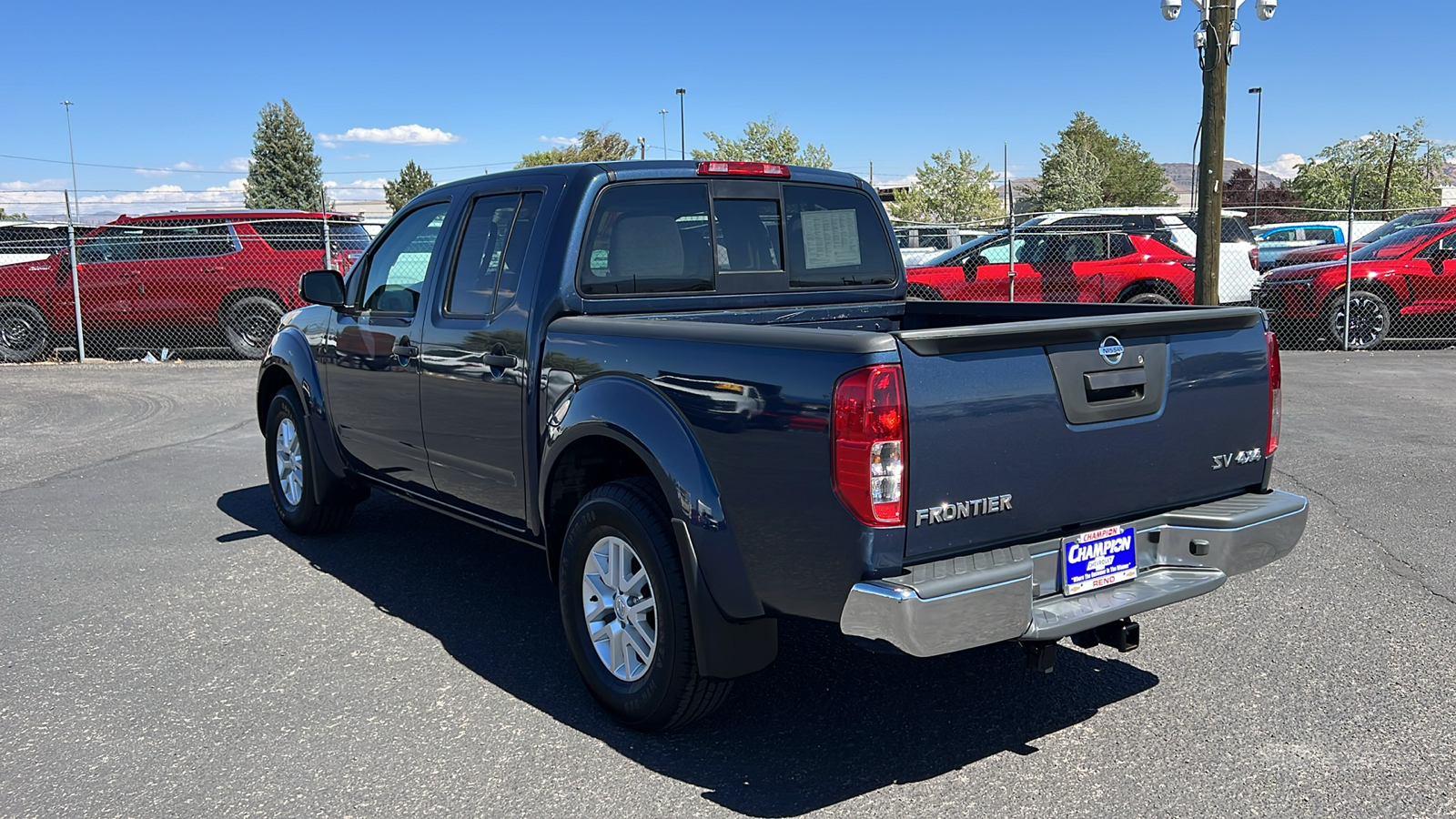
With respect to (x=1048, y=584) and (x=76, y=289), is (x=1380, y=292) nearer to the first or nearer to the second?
(x=1048, y=584)

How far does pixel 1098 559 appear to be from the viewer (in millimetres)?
3438

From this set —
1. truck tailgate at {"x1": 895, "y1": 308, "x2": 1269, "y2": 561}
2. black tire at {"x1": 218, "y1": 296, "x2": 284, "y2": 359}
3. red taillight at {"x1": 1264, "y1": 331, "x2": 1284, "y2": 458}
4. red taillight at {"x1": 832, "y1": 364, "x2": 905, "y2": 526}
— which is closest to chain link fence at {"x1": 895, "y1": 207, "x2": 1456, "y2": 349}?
black tire at {"x1": 218, "y1": 296, "x2": 284, "y2": 359}

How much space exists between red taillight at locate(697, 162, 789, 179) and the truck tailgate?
1.78 meters

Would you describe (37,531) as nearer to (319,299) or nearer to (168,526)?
(168,526)

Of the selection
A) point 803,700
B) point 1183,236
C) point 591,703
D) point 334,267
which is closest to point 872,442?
point 803,700

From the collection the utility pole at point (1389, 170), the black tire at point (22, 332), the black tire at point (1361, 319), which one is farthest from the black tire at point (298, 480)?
the utility pole at point (1389, 170)

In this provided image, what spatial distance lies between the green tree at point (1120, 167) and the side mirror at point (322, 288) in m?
69.9

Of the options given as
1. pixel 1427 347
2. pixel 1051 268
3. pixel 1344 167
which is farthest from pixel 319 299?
pixel 1344 167

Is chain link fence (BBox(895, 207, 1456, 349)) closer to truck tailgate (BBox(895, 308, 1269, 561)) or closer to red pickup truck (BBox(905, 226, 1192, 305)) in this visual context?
red pickup truck (BBox(905, 226, 1192, 305))

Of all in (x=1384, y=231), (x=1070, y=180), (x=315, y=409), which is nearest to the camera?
(x=315, y=409)

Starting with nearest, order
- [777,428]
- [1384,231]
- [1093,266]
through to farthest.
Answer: [777,428], [1093,266], [1384,231]

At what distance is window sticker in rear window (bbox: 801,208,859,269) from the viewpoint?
5.02 meters

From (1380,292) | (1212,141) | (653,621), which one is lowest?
(653,621)

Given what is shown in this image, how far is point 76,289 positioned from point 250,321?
2293mm
